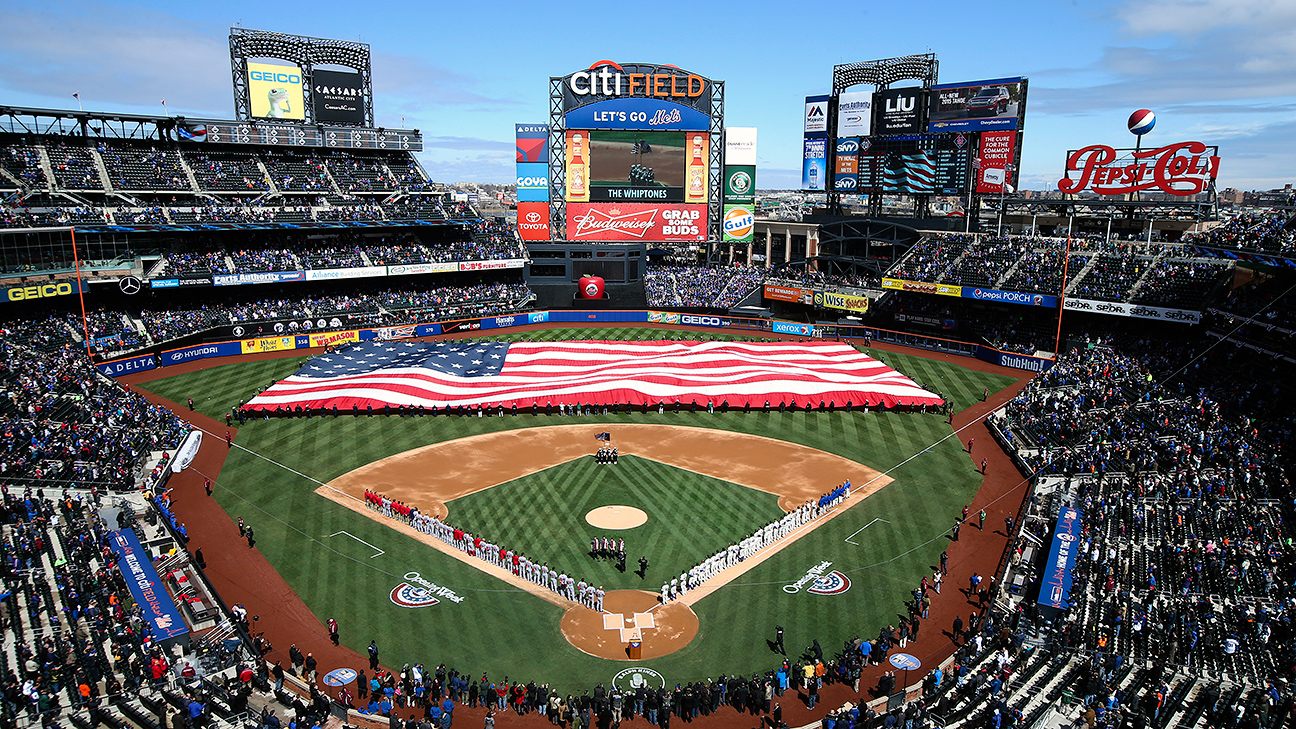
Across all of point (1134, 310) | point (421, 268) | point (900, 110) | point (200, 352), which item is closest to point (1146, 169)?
point (1134, 310)

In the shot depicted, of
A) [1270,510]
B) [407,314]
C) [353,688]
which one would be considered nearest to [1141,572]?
[1270,510]

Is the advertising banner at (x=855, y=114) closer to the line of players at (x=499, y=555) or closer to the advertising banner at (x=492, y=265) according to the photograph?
the advertising banner at (x=492, y=265)

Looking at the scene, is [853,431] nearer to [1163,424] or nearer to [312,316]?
[1163,424]

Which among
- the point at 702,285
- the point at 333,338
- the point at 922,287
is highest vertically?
the point at 922,287

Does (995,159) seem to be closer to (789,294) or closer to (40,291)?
(789,294)

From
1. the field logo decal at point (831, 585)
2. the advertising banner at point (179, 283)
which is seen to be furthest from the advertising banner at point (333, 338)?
the field logo decal at point (831, 585)

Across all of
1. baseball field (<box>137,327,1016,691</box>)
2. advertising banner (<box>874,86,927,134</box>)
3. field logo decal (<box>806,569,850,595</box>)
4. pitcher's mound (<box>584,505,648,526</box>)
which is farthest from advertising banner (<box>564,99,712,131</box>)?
field logo decal (<box>806,569,850,595</box>)
